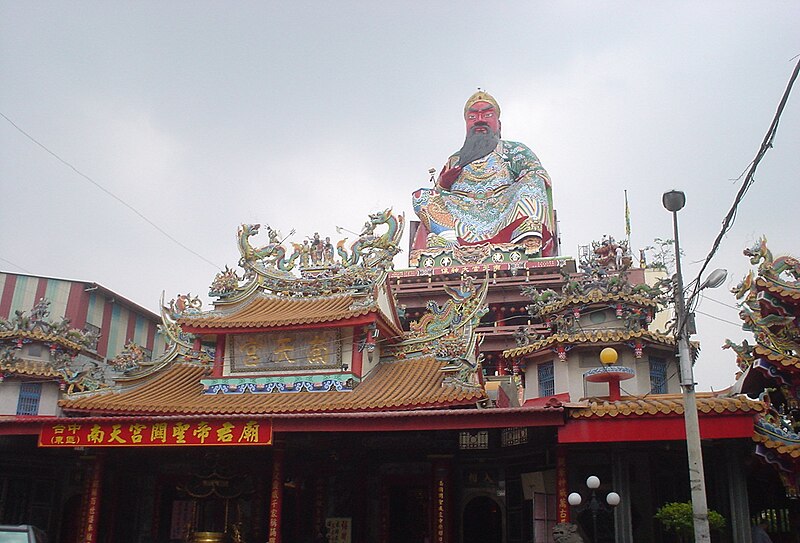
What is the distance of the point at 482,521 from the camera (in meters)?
17.7

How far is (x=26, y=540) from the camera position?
30.6 ft

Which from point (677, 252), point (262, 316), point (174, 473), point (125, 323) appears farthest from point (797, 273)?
point (125, 323)

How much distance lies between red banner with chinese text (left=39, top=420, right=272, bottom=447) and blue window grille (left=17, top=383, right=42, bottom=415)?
734 cm

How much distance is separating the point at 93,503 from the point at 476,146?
27527 mm

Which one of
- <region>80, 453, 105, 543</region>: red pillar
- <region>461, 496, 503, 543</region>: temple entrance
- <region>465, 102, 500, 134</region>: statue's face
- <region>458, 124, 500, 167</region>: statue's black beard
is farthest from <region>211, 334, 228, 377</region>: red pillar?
<region>465, 102, 500, 134</region>: statue's face

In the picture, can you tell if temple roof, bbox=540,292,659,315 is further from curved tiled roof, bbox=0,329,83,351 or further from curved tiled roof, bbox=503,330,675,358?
Result: curved tiled roof, bbox=0,329,83,351

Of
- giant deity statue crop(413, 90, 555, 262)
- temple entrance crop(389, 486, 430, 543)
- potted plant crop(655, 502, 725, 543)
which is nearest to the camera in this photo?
potted plant crop(655, 502, 725, 543)

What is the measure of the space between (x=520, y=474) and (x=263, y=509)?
6194 mm

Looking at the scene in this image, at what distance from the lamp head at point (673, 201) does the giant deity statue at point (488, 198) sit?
22909mm

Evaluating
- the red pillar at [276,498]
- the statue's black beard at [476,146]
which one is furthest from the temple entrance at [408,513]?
the statue's black beard at [476,146]

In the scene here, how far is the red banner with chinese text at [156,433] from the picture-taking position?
46.9 ft

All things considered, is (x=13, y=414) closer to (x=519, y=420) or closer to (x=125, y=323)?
(x=125, y=323)

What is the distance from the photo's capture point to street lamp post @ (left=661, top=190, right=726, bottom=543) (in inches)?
396

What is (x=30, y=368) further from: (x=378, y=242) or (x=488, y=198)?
(x=488, y=198)
